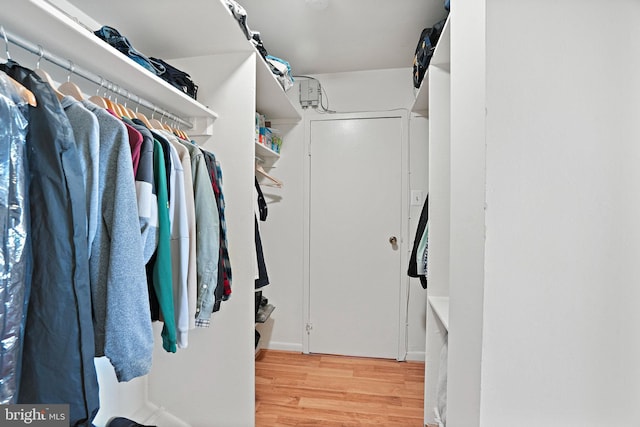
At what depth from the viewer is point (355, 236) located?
242 centimetres

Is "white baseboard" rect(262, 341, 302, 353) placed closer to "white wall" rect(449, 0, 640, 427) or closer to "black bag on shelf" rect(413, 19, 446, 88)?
"white wall" rect(449, 0, 640, 427)

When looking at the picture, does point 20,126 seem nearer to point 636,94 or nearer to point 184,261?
point 184,261

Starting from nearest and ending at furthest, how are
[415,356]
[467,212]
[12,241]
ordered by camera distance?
[12,241] < [467,212] < [415,356]

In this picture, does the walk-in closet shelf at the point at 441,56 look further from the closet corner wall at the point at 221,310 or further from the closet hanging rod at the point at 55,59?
the closet hanging rod at the point at 55,59

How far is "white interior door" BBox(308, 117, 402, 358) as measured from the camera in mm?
2373

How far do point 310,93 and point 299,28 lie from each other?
624 mm

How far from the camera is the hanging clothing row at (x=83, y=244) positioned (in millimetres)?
578

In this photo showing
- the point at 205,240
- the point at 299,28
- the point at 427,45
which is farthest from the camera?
the point at 299,28

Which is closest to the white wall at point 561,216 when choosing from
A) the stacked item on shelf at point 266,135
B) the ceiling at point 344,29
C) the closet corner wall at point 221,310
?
the closet corner wall at point 221,310

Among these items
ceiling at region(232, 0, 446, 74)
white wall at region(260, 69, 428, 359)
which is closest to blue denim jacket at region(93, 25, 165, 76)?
ceiling at region(232, 0, 446, 74)

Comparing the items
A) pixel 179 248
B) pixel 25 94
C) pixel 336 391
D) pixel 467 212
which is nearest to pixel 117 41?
pixel 25 94

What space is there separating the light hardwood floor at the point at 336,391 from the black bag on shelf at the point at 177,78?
72.9 inches

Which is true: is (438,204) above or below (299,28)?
below

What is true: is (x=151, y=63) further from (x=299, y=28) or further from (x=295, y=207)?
(x=295, y=207)
